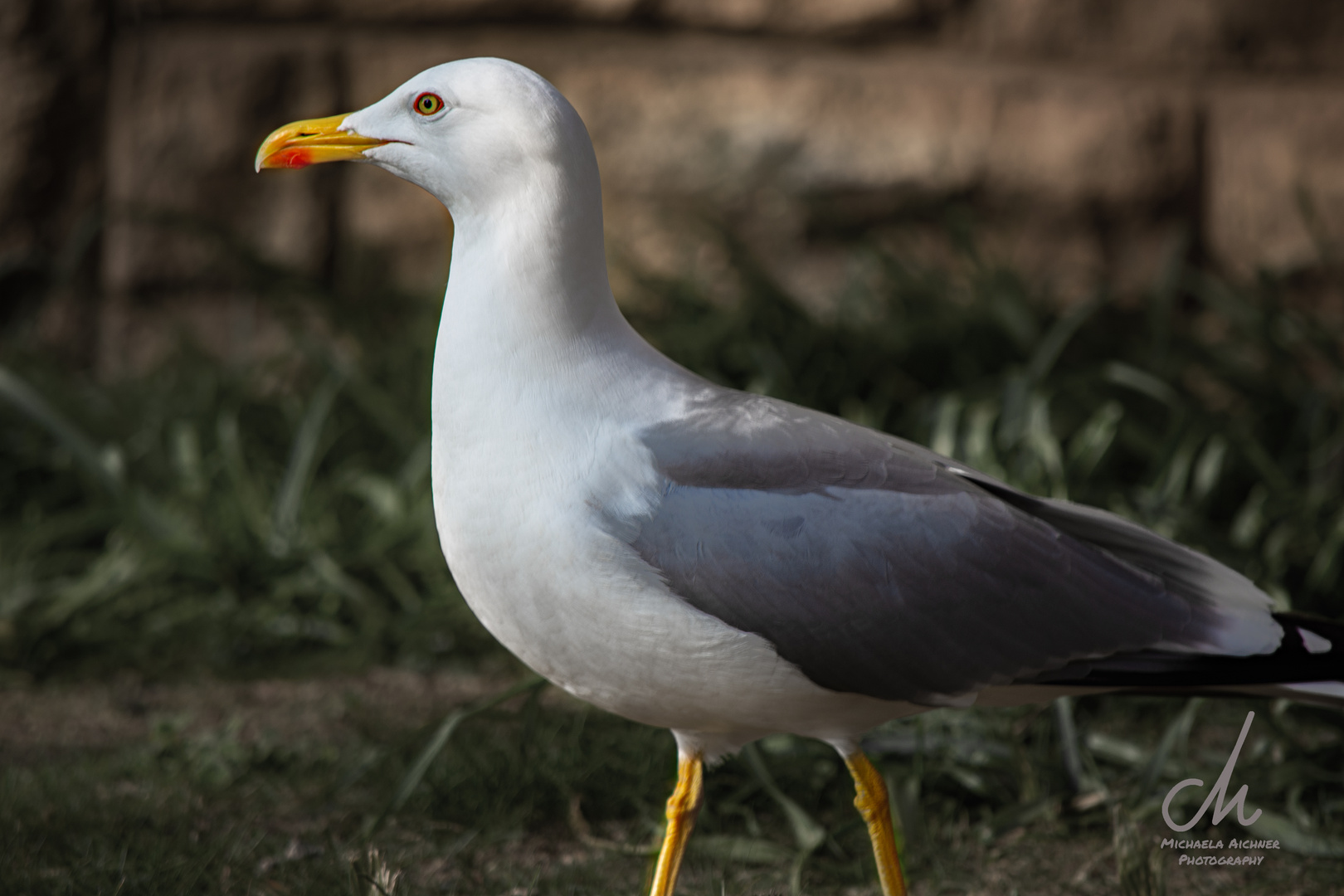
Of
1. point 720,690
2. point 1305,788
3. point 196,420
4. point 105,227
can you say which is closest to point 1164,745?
point 1305,788

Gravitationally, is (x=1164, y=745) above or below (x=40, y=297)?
below

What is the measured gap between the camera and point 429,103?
6.43 ft

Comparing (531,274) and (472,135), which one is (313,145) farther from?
(531,274)

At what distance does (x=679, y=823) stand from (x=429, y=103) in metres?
1.18

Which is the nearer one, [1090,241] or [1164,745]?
[1164,745]

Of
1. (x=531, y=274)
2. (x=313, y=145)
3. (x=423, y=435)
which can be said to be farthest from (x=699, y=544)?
(x=423, y=435)

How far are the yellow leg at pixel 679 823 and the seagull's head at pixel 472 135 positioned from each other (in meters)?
0.93

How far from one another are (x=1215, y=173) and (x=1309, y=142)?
0.31 m

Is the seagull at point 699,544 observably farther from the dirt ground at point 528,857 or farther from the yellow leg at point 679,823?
the dirt ground at point 528,857

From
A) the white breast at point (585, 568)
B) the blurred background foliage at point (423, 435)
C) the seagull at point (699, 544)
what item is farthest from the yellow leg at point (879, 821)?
the blurred background foliage at point (423, 435)

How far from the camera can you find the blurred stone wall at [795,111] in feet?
13.9

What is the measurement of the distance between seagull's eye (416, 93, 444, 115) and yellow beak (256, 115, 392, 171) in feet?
0.26

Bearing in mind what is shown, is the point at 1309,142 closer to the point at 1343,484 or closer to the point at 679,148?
the point at 1343,484

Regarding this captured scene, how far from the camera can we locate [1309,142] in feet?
13.9
